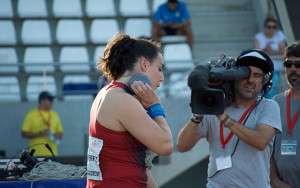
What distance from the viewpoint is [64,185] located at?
3664mm

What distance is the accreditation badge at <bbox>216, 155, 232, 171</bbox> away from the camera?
3.34 meters

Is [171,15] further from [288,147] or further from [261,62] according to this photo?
[261,62]

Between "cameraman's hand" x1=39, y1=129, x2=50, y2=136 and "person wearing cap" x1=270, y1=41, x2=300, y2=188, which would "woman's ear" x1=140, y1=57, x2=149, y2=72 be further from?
"cameraman's hand" x1=39, y1=129, x2=50, y2=136

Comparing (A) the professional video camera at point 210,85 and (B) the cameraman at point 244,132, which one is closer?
(A) the professional video camera at point 210,85

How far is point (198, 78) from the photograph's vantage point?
296 cm

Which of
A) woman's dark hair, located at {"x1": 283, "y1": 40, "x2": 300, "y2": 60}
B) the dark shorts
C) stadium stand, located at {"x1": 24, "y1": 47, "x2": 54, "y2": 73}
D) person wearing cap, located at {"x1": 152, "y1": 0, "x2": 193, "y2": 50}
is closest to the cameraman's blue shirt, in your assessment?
person wearing cap, located at {"x1": 152, "y1": 0, "x2": 193, "y2": 50}

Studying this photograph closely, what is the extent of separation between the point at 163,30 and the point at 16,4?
3.23m

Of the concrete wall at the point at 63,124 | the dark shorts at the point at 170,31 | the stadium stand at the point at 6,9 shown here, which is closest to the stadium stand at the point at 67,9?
the stadium stand at the point at 6,9

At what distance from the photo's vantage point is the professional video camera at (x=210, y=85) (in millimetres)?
2982

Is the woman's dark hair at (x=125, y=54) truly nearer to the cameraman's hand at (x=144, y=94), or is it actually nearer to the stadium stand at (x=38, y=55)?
the cameraman's hand at (x=144, y=94)

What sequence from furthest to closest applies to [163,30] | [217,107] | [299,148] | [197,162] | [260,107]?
[163,30] → [197,162] → [299,148] → [260,107] → [217,107]

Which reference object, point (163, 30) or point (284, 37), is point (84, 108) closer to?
point (163, 30)

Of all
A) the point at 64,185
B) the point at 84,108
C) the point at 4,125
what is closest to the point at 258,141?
the point at 64,185

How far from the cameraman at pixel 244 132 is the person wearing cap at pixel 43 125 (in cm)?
443
